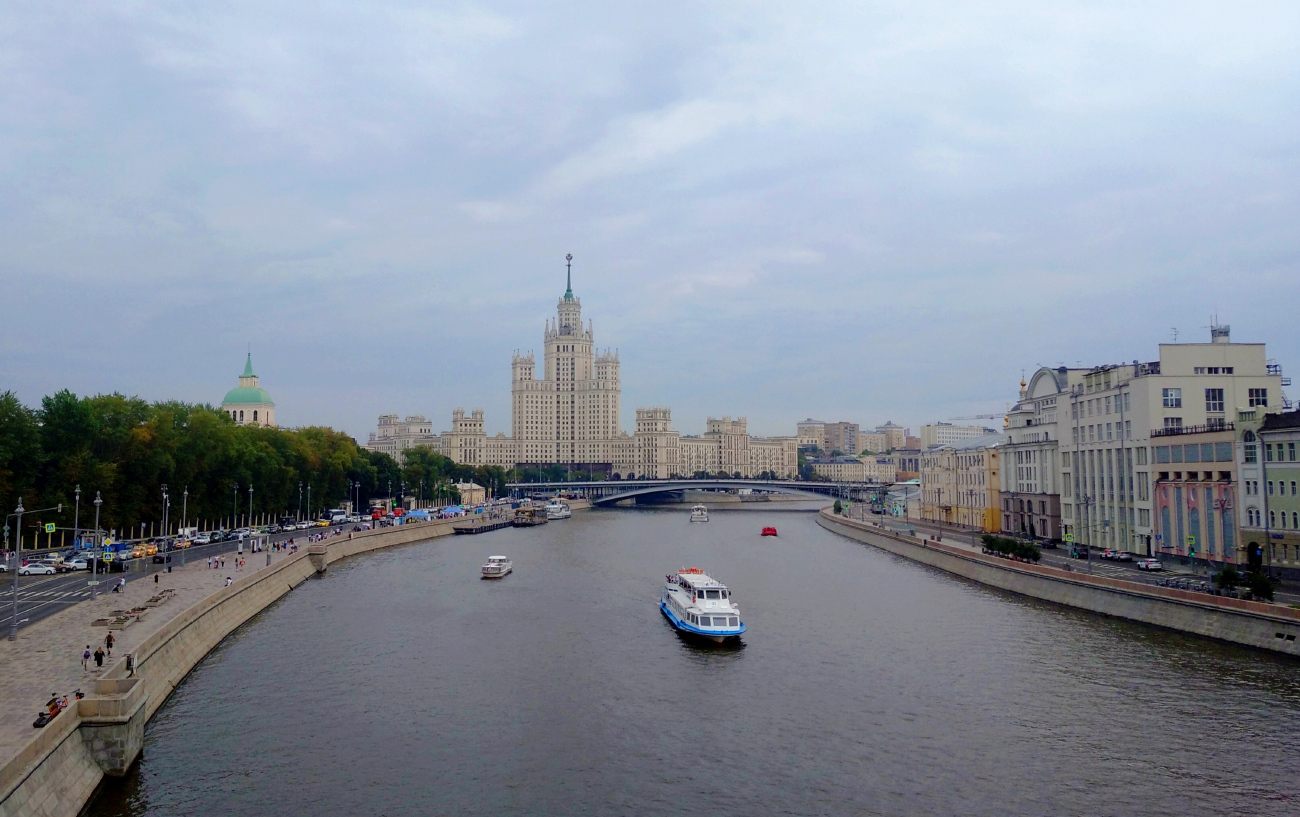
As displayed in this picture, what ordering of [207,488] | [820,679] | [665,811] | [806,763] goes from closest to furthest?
[665,811] → [806,763] → [820,679] → [207,488]

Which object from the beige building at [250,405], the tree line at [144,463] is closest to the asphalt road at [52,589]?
the tree line at [144,463]

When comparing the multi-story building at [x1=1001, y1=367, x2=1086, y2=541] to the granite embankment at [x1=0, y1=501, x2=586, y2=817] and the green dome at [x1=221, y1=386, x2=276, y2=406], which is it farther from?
the green dome at [x1=221, y1=386, x2=276, y2=406]

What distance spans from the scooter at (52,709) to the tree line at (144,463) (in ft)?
136

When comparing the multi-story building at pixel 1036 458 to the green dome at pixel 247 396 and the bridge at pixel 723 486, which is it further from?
the green dome at pixel 247 396

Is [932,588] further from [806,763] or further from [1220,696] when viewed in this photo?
[806,763]

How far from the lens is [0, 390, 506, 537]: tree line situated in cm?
6012

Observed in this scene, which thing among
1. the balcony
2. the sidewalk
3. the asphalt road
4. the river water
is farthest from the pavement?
the asphalt road

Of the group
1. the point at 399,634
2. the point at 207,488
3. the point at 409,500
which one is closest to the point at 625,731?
the point at 399,634

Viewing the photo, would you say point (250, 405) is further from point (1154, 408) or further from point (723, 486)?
point (1154, 408)

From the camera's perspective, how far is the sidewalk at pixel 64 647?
21.8m

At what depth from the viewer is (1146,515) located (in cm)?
5506

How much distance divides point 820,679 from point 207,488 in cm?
6353

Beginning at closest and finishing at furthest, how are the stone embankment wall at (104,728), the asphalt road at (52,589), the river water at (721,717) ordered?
the stone embankment wall at (104,728)
the river water at (721,717)
the asphalt road at (52,589)

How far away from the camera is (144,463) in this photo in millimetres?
67250
